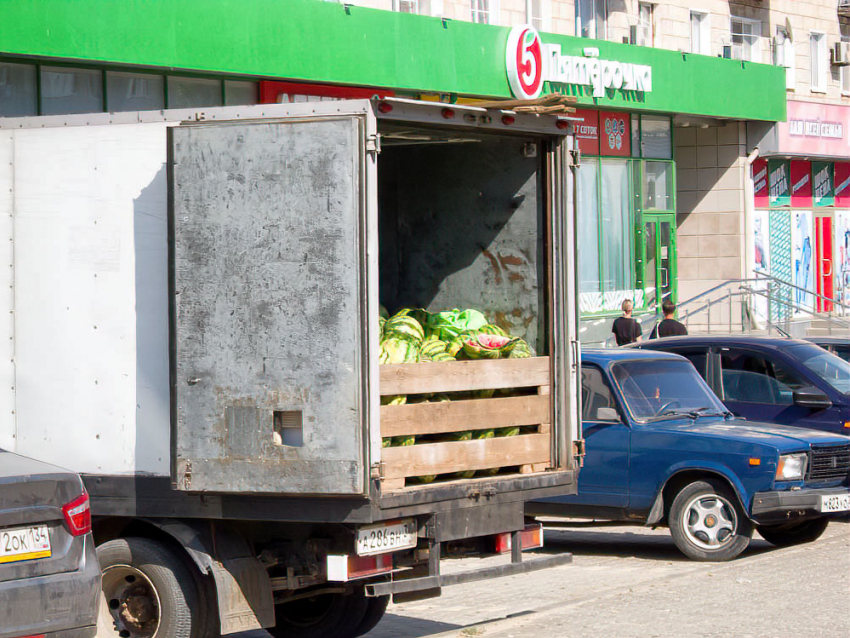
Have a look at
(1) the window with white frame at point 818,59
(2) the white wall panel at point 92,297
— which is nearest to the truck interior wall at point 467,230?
(2) the white wall panel at point 92,297

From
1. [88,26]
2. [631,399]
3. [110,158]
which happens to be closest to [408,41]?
[88,26]

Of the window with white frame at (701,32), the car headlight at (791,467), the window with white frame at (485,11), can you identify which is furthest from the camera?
the window with white frame at (701,32)

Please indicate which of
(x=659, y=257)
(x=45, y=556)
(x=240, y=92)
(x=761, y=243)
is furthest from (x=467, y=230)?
(x=761, y=243)

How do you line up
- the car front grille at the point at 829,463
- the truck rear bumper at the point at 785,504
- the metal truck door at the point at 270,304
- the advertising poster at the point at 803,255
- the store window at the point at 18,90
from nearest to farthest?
the metal truck door at the point at 270,304 → the truck rear bumper at the point at 785,504 → the car front grille at the point at 829,463 → the store window at the point at 18,90 → the advertising poster at the point at 803,255

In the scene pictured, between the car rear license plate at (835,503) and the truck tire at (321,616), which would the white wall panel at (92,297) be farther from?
the car rear license plate at (835,503)

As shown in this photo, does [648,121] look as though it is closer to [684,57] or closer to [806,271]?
[684,57]

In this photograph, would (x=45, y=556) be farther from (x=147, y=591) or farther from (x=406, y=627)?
(x=406, y=627)

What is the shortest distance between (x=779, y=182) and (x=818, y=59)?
398cm

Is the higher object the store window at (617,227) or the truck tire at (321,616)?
the store window at (617,227)

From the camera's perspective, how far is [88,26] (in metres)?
16.7

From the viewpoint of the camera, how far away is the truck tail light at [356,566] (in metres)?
6.72

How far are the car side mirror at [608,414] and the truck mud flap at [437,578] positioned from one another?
3.70m

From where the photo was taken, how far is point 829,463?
37.3 ft

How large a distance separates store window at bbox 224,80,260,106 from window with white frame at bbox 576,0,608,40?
31.1 feet
